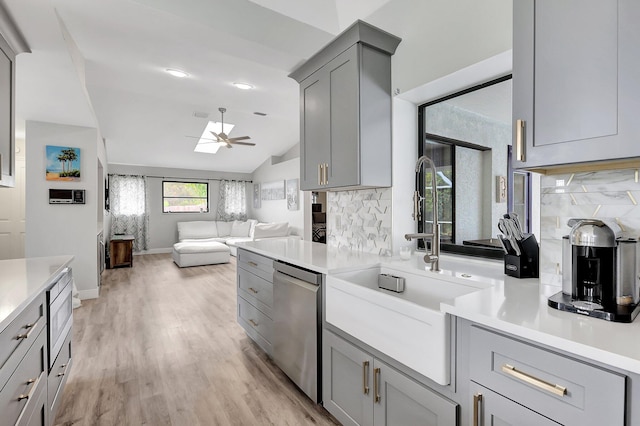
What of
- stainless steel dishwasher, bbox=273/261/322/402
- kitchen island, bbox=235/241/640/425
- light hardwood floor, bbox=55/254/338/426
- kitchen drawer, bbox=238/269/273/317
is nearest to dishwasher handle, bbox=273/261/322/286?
stainless steel dishwasher, bbox=273/261/322/402

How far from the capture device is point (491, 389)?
0.98m

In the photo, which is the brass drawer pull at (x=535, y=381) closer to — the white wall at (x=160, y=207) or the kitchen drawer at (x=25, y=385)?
the kitchen drawer at (x=25, y=385)

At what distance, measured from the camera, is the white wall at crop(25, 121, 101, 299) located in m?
3.94

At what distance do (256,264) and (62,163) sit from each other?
11.1 feet

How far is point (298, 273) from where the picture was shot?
1.96 m

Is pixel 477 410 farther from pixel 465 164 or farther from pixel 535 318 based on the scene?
pixel 465 164

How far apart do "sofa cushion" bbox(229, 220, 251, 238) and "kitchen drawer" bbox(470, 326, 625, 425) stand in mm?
8179

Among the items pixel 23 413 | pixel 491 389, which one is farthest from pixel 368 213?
pixel 23 413

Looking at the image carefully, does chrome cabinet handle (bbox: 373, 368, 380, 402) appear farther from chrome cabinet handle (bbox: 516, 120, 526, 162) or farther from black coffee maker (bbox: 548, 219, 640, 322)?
chrome cabinet handle (bbox: 516, 120, 526, 162)

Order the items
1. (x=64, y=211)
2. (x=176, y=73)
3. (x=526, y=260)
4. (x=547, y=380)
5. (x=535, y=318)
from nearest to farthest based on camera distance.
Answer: (x=547, y=380)
(x=535, y=318)
(x=526, y=260)
(x=176, y=73)
(x=64, y=211)

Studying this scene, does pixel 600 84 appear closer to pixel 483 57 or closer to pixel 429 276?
pixel 483 57

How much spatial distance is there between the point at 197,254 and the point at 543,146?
257 inches

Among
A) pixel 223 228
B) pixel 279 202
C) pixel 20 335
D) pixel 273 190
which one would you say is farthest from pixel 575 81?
pixel 223 228

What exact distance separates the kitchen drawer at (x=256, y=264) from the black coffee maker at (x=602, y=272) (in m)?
1.77
